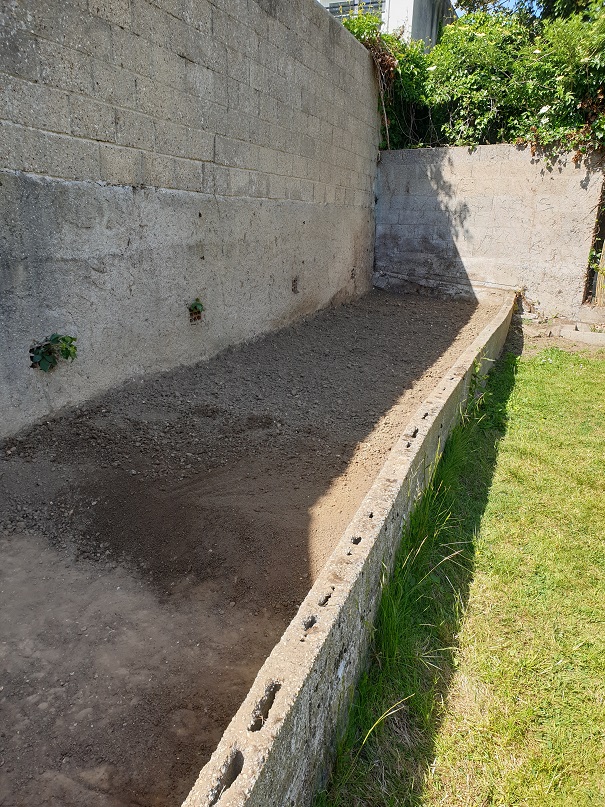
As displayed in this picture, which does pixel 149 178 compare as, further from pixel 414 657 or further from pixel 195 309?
pixel 414 657

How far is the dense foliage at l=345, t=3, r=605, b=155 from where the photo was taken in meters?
A: 7.49

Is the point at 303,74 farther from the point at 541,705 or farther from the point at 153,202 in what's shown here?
the point at 541,705

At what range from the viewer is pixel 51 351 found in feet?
11.6

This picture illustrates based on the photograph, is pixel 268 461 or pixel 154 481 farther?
pixel 268 461

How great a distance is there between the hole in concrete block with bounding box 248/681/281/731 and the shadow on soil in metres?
0.47

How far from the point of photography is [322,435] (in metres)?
4.04

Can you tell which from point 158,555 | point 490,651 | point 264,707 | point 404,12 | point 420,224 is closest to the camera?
point 264,707

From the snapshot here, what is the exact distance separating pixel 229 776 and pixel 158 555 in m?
1.53

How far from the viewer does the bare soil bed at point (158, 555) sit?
179 centimetres

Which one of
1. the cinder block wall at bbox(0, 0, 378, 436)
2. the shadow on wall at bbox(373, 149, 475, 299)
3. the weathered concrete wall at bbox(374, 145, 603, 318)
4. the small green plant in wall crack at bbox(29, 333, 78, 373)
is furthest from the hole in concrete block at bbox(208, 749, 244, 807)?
the shadow on wall at bbox(373, 149, 475, 299)

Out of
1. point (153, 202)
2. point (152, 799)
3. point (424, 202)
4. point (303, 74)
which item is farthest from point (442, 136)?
point (152, 799)

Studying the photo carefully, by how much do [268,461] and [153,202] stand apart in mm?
2143

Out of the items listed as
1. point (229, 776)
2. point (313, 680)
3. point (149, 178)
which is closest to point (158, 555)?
point (313, 680)

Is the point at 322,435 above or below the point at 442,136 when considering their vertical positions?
below
